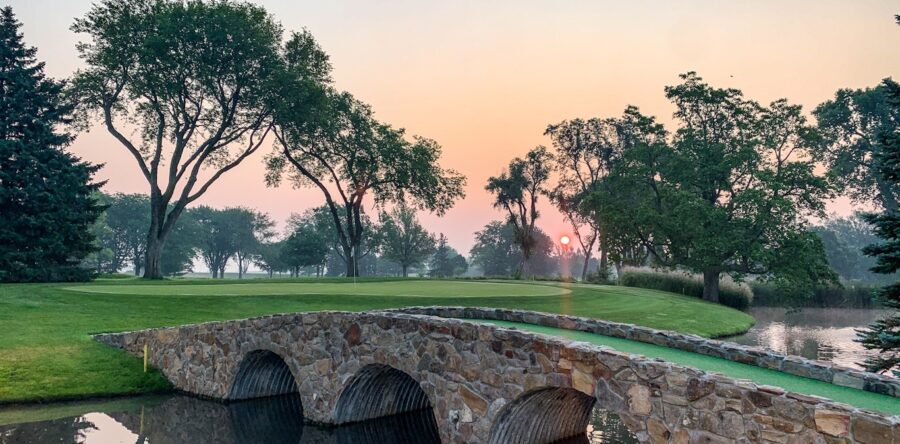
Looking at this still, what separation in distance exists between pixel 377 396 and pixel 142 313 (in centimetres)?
1380

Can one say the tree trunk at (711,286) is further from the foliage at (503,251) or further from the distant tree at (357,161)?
the foliage at (503,251)

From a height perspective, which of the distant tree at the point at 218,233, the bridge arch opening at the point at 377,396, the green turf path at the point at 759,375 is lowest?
the bridge arch opening at the point at 377,396

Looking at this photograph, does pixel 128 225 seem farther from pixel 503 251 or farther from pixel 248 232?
pixel 503 251

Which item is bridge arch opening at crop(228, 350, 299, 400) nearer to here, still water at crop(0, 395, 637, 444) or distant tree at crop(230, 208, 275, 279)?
still water at crop(0, 395, 637, 444)

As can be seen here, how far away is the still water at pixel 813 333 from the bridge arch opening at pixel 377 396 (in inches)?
640

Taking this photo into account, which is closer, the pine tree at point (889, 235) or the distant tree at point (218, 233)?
the pine tree at point (889, 235)

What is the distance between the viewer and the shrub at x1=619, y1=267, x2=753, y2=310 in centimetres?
4381

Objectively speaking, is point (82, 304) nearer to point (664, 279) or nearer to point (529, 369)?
point (529, 369)

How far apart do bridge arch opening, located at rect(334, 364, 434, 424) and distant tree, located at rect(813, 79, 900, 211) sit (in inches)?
2369

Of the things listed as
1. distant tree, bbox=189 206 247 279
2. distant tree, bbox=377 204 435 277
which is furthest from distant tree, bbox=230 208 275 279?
distant tree, bbox=377 204 435 277

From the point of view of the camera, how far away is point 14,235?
3272cm

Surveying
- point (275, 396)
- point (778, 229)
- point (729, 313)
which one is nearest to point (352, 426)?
point (275, 396)

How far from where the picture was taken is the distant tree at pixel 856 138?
58625 millimetres

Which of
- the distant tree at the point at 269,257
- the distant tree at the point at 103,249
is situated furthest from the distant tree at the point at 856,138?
the distant tree at the point at 269,257
